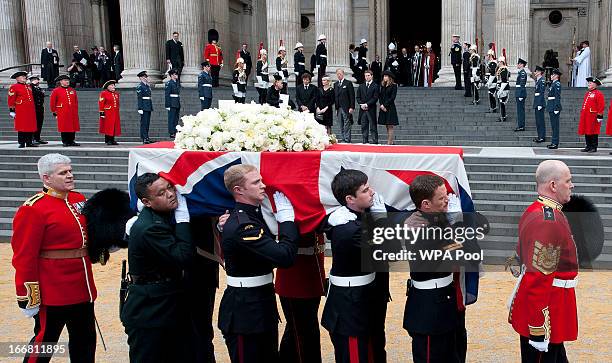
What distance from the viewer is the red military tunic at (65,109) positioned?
1452 centimetres

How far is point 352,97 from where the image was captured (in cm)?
1458

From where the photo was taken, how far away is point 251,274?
12.5 ft

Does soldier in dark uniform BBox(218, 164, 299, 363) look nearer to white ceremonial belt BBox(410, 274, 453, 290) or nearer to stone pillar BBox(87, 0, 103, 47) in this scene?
white ceremonial belt BBox(410, 274, 453, 290)

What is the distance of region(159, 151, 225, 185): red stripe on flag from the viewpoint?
14.0ft

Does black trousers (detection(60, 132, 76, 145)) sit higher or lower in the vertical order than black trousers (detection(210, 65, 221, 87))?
lower

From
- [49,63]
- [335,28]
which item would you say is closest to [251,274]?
[335,28]

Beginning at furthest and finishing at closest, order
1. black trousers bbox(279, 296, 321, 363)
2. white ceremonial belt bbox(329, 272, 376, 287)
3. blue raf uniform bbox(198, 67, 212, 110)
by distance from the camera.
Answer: blue raf uniform bbox(198, 67, 212, 110) → black trousers bbox(279, 296, 321, 363) → white ceremonial belt bbox(329, 272, 376, 287)

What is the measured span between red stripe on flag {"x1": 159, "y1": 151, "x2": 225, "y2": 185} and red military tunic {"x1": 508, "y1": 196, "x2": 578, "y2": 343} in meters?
2.14

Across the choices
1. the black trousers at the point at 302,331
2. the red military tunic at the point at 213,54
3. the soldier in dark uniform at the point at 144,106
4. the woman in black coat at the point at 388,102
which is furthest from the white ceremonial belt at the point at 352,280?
the red military tunic at the point at 213,54

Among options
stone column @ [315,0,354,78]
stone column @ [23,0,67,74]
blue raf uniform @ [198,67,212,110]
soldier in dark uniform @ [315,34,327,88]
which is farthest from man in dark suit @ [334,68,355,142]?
stone column @ [23,0,67,74]

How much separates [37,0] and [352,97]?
1423 centimetres

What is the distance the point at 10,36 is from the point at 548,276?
79.0 feet

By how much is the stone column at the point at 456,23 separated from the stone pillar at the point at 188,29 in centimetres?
861

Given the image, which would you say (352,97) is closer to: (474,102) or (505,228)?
(474,102)
